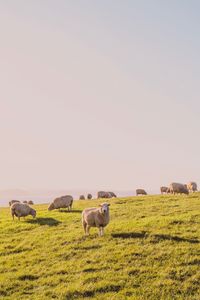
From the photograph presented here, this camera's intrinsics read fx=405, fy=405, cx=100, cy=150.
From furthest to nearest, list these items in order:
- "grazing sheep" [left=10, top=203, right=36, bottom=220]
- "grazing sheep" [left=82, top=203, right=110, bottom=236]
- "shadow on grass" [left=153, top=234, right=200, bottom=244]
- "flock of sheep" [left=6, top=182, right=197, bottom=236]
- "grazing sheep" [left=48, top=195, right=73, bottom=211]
Result: "grazing sheep" [left=48, top=195, right=73, bottom=211]
"grazing sheep" [left=10, top=203, right=36, bottom=220]
"flock of sheep" [left=6, top=182, right=197, bottom=236]
"grazing sheep" [left=82, top=203, right=110, bottom=236]
"shadow on grass" [left=153, top=234, right=200, bottom=244]

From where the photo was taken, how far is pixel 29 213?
36.8 m

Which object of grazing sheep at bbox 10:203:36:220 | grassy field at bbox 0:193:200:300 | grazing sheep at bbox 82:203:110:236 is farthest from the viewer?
grazing sheep at bbox 10:203:36:220

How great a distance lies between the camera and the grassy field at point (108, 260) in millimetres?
18484

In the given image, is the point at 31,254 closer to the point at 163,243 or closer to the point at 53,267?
the point at 53,267

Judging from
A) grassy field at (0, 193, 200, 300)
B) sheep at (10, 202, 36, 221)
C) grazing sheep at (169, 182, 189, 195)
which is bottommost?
grassy field at (0, 193, 200, 300)

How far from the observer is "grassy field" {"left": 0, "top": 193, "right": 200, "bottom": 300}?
60.6 ft

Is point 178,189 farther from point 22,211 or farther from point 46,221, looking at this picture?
point 22,211

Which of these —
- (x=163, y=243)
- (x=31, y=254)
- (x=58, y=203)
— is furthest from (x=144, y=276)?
(x=58, y=203)

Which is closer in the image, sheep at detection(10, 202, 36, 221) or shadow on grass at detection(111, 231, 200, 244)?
shadow on grass at detection(111, 231, 200, 244)

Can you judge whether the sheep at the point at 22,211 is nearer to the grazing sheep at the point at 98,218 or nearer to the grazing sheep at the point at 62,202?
the grazing sheep at the point at 62,202

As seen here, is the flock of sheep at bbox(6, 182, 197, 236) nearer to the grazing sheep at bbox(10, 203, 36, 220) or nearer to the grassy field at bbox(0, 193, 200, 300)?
the grazing sheep at bbox(10, 203, 36, 220)

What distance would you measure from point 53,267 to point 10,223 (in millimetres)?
14145

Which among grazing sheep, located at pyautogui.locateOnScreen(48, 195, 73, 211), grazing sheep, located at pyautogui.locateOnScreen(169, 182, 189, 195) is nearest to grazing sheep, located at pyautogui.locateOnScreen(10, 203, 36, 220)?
grazing sheep, located at pyautogui.locateOnScreen(48, 195, 73, 211)

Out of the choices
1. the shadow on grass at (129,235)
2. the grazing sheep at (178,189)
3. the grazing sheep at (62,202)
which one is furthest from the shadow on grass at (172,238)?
the grazing sheep at (178,189)
